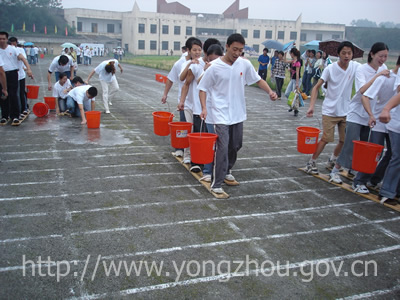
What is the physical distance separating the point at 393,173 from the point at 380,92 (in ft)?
3.57

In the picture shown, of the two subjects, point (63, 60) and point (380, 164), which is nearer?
point (380, 164)

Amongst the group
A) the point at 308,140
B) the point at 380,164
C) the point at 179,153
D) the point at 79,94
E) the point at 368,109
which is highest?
the point at 368,109

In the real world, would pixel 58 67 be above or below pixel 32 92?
above

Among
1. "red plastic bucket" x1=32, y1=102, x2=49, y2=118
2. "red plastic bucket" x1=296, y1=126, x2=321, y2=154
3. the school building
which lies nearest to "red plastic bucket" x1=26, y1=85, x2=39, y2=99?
"red plastic bucket" x1=32, y1=102, x2=49, y2=118

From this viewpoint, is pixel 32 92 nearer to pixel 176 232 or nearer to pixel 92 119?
pixel 92 119

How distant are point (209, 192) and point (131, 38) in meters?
68.2

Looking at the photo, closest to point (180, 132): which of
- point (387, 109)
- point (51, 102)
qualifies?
point (387, 109)

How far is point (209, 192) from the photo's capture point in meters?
4.99

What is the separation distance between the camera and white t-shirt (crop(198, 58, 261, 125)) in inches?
185

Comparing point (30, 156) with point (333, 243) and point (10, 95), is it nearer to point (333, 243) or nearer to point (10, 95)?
point (10, 95)

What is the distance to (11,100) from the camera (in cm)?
803

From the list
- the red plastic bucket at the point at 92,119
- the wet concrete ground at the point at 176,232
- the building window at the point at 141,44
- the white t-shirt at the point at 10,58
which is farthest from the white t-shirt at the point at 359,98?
the building window at the point at 141,44

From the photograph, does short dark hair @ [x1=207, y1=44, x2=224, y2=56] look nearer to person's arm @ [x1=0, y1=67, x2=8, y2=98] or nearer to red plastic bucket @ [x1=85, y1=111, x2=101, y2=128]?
red plastic bucket @ [x1=85, y1=111, x2=101, y2=128]

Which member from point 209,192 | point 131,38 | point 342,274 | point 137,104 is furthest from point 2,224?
point 131,38
